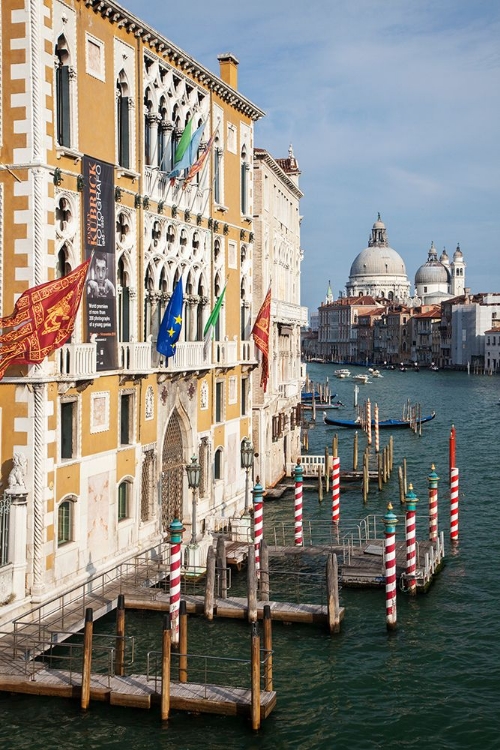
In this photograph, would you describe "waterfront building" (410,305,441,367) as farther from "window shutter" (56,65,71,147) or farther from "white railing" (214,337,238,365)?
"window shutter" (56,65,71,147)

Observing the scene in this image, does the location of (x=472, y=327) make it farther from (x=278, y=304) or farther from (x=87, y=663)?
(x=87, y=663)

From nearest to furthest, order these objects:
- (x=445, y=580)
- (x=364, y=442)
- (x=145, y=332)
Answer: (x=145, y=332) < (x=445, y=580) < (x=364, y=442)

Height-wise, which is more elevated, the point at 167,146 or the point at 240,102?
the point at 240,102

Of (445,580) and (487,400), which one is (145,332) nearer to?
(445,580)

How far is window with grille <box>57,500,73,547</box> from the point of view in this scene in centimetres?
1609

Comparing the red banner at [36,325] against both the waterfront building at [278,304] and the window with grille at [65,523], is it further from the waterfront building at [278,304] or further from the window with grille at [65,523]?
the waterfront building at [278,304]

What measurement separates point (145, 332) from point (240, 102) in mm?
7721

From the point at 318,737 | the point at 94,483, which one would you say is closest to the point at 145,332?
the point at 94,483

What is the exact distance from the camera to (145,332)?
1936cm

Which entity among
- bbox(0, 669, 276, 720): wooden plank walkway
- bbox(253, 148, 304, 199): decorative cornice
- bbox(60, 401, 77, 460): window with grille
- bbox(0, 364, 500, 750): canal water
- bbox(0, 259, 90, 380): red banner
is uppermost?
bbox(253, 148, 304, 199): decorative cornice

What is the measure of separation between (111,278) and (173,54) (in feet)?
17.7

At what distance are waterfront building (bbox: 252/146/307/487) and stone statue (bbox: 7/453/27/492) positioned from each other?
529 inches

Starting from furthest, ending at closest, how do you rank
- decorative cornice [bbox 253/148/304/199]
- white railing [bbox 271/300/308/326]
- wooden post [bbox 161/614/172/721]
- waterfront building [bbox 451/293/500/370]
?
waterfront building [bbox 451/293/500/370] < white railing [bbox 271/300/308/326] < decorative cornice [bbox 253/148/304/199] < wooden post [bbox 161/614/172/721]

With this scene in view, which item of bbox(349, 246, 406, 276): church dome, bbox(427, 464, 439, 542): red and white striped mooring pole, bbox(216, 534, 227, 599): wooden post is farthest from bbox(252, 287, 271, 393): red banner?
bbox(349, 246, 406, 276): church dome
